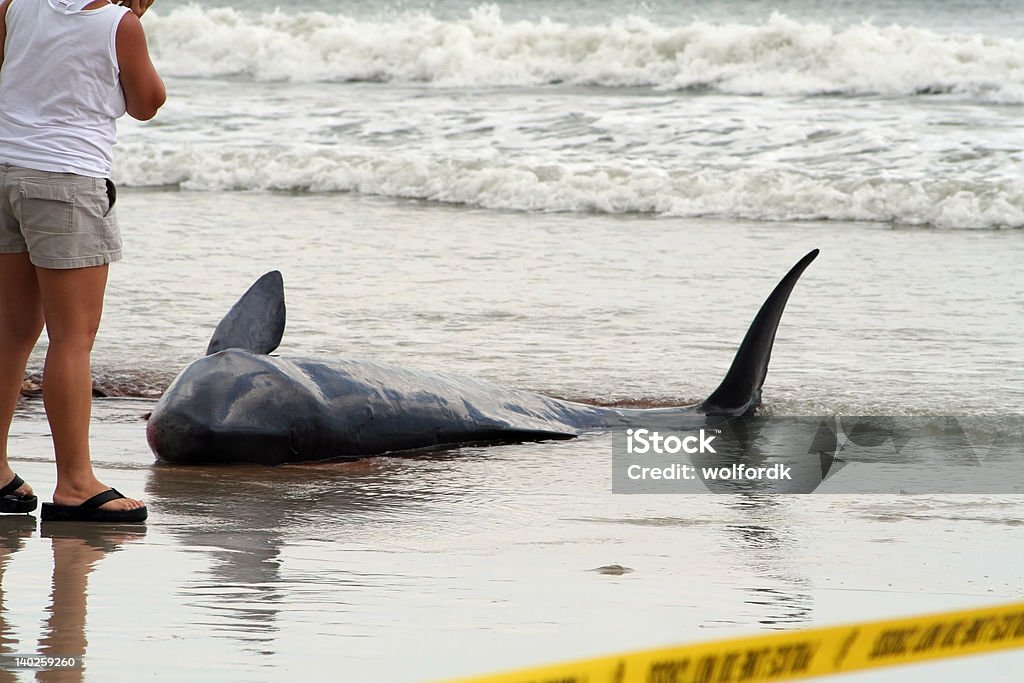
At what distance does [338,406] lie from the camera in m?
5.52

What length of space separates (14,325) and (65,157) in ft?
1.93

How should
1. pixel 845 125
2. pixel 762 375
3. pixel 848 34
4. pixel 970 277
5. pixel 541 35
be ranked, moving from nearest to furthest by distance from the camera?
pixel 762 375 < pixel 970 277 < pixel 845 125 < pixel 848 34 < pixel 541 35

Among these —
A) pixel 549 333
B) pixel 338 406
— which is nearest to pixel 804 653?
pixel 338 406

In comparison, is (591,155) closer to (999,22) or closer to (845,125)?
(845,125)

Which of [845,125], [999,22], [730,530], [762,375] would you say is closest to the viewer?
[730,530]

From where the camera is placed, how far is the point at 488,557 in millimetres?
4094

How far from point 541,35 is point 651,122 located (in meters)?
8.39

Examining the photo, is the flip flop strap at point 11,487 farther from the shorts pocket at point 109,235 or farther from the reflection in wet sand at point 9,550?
the shorts pocket at point 109,235

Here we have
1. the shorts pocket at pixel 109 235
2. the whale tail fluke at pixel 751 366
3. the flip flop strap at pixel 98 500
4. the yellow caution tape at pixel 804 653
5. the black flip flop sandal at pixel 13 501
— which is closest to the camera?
the yellow caution tape at pixel 804 653

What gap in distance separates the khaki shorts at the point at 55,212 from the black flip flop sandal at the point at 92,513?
733 millimetres

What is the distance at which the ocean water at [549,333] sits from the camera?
3.51m

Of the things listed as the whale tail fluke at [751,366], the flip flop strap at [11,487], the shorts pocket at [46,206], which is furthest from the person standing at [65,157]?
the whale tail fluke at [751,366]

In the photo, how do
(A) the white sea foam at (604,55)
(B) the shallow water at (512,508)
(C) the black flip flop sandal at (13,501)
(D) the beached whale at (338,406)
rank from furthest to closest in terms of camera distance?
(A) the white sea foam at (604,55)
(D) the beached whale at (338,406)
(C) the black flip flop sandal at (13,501)
(B) the shallow water at (512,508)

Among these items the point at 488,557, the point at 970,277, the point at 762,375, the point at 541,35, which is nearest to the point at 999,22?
the point at 541,35
